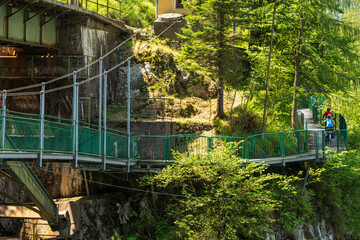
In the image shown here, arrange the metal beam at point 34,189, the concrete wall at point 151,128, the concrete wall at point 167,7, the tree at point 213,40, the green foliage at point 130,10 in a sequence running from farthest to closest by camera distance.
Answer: the green foliage at point 130,10 → the concrete wall at point 167,7 → the tree at point 213,40 → the concrete wall at point 151,128 → the metal beam at point 34,189

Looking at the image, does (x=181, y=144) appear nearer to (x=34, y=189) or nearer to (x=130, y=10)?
(x=34, y=189)

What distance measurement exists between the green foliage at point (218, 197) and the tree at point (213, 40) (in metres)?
6.37

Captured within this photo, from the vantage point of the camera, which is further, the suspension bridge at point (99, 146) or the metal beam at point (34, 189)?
the metal beam at point (34, 189)

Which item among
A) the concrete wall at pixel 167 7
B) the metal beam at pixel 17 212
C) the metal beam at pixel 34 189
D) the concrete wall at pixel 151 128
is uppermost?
the concrete wall at pixel 167 7

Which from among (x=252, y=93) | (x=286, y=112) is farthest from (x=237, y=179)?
(x=286, y=112)

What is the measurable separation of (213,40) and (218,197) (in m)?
10.1

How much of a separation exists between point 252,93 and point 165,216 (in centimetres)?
877

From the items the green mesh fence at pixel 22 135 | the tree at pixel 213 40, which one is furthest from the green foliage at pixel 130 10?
the green mesh fence at pixel 22 135

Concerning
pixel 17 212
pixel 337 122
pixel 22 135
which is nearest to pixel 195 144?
pixel 17 212

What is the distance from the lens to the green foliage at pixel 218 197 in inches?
851

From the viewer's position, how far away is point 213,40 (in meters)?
29.0

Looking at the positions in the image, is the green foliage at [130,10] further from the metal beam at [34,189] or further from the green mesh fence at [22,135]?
the green mesh fence at [22,135]

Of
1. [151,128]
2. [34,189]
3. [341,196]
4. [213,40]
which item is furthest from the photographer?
[213,40]

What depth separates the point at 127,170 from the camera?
75.7ft
